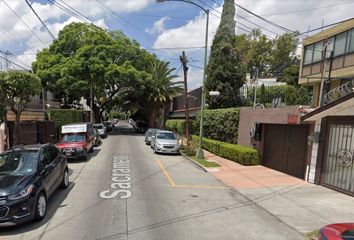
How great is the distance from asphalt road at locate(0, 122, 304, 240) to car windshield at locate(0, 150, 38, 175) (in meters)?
1.29

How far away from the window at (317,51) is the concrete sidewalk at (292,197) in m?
12.1

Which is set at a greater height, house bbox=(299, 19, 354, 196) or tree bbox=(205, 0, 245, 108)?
tree bbox=(205, 0, 245, 108)

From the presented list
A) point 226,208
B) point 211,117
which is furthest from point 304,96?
point 226,208

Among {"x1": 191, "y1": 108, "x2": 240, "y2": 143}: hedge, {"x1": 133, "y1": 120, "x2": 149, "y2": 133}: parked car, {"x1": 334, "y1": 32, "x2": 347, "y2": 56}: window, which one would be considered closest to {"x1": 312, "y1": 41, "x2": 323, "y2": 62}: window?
{"x1": 334, "y1": 32, "x2": 347, "y2": 56}: window

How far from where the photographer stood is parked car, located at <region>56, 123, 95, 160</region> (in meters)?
17.1

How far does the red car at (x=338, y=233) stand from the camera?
4133 mm

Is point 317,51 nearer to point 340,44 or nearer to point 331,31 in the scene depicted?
point 331,31

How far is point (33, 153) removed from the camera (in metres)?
9.27

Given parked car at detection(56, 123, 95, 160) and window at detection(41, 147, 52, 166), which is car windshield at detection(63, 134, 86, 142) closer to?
parked car at detection(56, 123, 95, 160)

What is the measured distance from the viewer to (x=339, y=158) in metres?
12.1

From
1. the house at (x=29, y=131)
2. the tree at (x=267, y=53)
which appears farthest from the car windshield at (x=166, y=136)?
the tree at (x=267, y=53)

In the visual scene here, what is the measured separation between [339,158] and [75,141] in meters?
13.4

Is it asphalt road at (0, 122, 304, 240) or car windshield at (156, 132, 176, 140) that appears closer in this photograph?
asphalt road at (0, 122, 304, 240)

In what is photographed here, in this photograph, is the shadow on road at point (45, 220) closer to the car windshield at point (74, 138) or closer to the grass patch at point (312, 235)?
the grass patch at point (312, 235)
